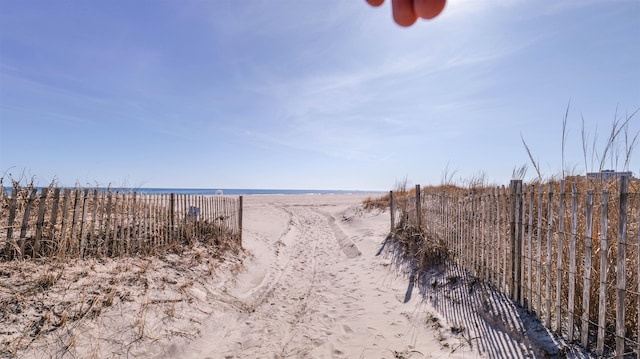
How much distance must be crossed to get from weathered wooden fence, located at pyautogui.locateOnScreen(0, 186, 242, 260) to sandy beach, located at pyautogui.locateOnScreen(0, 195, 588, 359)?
384 millimetres

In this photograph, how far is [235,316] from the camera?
5.14 metres

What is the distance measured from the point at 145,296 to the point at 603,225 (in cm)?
540

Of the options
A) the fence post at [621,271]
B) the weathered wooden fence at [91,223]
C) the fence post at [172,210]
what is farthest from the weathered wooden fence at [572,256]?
the fence post at [172,210]

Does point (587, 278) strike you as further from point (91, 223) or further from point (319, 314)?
point (91, 223)

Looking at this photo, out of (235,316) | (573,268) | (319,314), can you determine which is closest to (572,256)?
(573,268)

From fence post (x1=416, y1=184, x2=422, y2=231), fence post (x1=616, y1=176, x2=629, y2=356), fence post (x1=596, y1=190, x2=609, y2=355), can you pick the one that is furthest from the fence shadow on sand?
fence post (x1=416, y1=184, x2=422, y2=231)

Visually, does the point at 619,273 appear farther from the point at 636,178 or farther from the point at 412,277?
the point at 412,277

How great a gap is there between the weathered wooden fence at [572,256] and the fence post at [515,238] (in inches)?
0.5

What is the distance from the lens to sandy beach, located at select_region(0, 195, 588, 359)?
11.9 feet

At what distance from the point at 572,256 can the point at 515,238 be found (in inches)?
43.7

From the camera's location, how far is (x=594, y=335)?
133 inches

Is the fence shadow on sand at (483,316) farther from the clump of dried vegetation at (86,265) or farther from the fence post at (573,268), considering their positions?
the clump of dried vegetation at (86,265)

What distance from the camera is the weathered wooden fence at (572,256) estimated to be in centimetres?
305

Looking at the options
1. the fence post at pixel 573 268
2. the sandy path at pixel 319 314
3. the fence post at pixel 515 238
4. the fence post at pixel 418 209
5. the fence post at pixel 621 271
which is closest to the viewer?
the fence post at pixel 621 271
